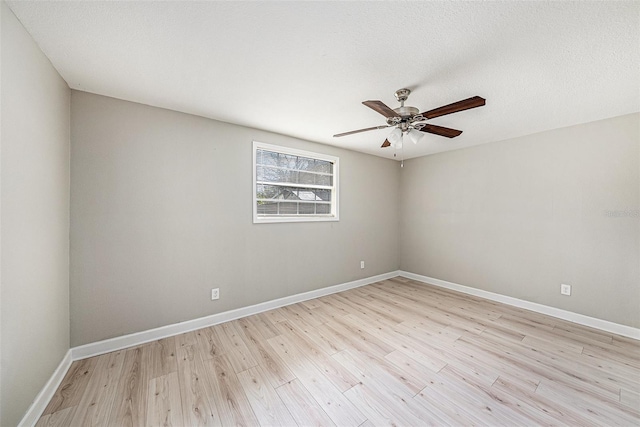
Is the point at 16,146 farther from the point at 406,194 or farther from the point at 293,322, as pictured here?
the point at 406,194

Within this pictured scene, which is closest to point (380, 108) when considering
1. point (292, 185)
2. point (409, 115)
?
point (409, 115)

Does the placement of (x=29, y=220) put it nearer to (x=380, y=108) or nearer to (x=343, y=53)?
(x=343, y=53)

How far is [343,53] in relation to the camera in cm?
157

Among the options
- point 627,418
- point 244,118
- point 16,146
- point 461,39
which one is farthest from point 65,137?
point 627,418

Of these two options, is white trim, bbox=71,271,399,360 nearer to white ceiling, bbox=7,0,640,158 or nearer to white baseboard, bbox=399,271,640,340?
white baseboard, bbox=399,271,640,340

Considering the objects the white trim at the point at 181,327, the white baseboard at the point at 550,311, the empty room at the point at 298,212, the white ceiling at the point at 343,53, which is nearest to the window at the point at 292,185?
the empty room at the point at 298,212

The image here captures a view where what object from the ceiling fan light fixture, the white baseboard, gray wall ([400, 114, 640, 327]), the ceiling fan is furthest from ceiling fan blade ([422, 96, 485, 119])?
the white baseboard

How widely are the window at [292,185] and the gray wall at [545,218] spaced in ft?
6.23

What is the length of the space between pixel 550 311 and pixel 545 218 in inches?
46.5

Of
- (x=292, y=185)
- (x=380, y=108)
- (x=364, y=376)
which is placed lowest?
(x=364, y=376)

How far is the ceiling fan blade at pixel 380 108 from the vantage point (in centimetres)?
168

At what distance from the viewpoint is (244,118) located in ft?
8.73

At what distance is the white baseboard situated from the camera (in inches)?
98.7

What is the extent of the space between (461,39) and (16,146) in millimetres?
2675
